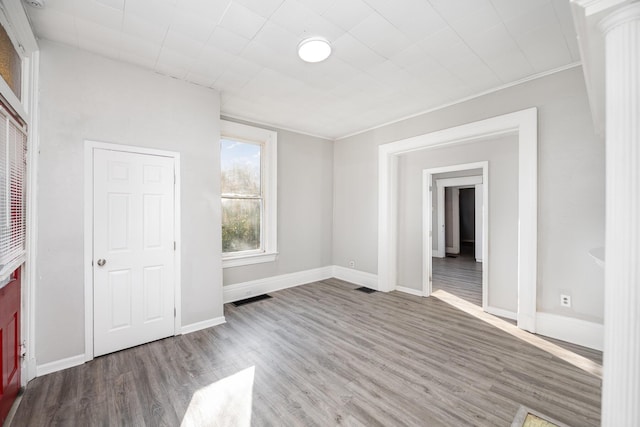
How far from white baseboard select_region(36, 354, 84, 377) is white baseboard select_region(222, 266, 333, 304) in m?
1.72

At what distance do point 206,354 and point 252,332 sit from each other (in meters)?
0.58

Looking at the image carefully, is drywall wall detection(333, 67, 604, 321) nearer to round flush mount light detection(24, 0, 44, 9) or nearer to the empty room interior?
the empty room interior

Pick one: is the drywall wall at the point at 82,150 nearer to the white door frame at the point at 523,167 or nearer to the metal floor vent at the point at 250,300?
the metal floor vent at the point at 250,300

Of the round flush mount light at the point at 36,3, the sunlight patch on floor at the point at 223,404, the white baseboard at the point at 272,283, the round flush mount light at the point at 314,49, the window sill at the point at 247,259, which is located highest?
the round flush mount light at the point at 36,3

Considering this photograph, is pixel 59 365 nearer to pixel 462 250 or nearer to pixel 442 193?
pixel 442 193

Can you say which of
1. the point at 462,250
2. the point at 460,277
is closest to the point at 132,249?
the point at 460,277

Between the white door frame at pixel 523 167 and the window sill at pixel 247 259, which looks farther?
the window sill at pixel 247 259

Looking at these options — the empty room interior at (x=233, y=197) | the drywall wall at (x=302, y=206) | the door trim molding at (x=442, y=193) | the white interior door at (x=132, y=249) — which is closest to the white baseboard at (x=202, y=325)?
the empty room interior at (x=233, y=197)

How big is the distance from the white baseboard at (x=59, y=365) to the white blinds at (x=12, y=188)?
1043 mm

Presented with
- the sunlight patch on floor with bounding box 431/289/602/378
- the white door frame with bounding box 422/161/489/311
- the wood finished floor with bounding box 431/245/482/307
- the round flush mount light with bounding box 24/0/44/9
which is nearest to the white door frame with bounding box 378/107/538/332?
the sunlight patch on floor with bounding box 431/289/602/378

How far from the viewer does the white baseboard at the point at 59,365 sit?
2.29 m

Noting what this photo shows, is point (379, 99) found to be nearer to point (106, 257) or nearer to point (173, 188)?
point (173, 188)

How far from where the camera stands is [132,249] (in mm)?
2756

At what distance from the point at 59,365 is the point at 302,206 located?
368cm
